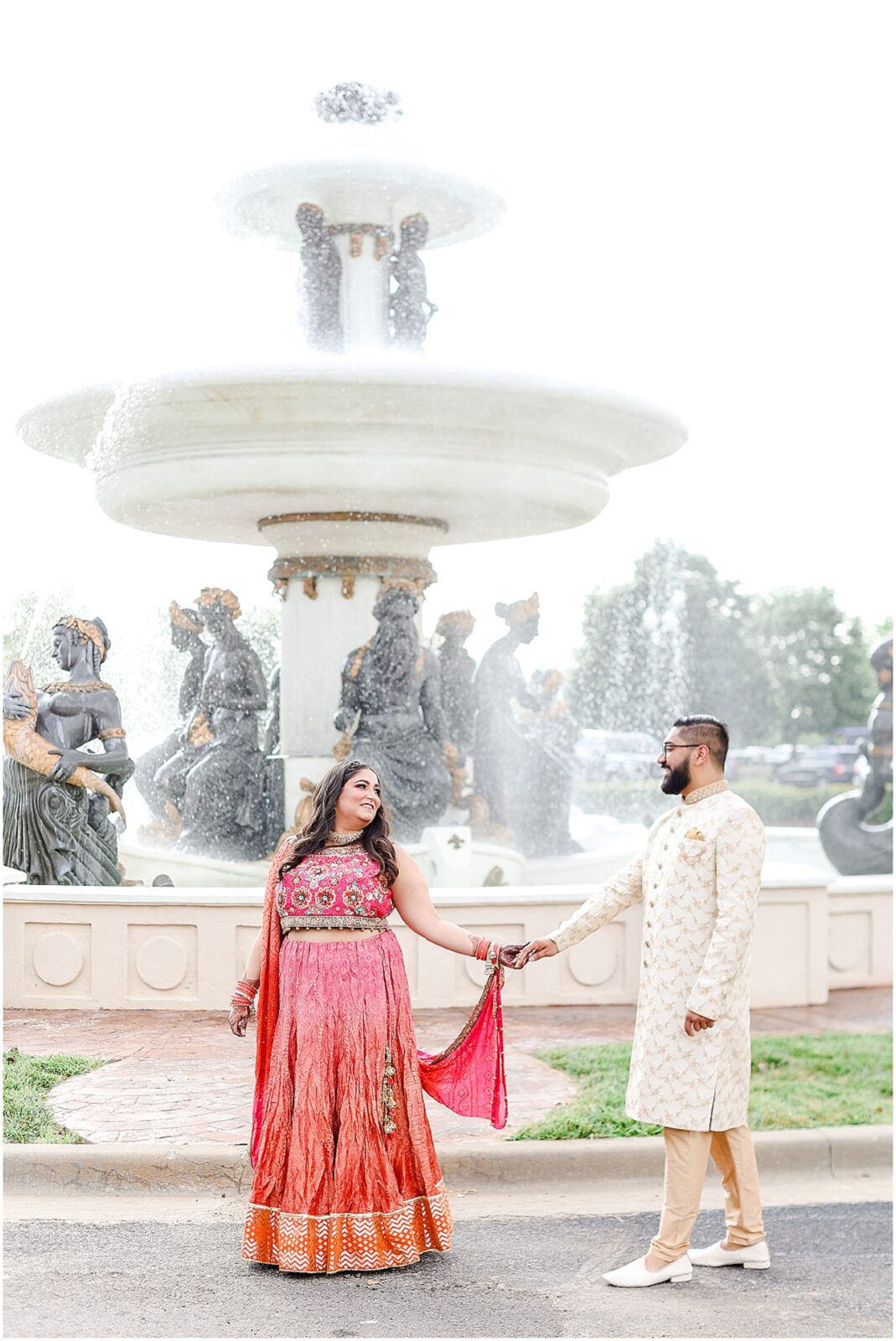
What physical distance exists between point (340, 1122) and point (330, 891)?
665 millimetres

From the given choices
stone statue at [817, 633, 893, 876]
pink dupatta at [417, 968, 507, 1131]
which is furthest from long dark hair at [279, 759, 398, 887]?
stone statue at [817, 633, 893, 876]

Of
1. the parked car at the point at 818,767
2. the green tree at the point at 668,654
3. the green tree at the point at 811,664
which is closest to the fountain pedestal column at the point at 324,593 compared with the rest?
the green tree at the point at 668,654

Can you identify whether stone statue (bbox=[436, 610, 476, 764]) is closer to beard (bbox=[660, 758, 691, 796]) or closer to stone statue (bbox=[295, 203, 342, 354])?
stone statue (bbox=[295, 203, 342, 354])

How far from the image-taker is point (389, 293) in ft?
26.7

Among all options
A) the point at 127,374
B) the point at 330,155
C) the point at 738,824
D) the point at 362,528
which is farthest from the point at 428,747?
the point at 738,824

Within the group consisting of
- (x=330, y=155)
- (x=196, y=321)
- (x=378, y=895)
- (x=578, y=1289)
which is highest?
(x=330, y=155)

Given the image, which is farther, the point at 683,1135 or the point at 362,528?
the point at 362,528

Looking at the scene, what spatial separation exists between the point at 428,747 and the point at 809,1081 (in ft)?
9.06

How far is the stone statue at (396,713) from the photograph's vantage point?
7.79 m

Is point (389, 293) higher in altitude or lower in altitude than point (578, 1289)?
higher

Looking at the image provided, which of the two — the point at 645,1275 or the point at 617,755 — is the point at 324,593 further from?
the point at 645,1275

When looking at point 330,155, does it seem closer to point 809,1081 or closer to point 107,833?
point 107,833

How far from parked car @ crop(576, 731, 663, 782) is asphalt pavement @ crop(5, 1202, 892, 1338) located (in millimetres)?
4867

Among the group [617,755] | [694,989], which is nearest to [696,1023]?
[694,989]
